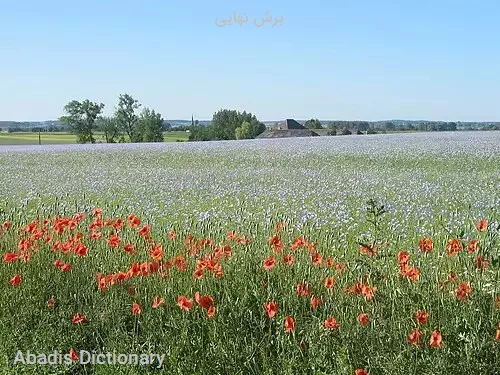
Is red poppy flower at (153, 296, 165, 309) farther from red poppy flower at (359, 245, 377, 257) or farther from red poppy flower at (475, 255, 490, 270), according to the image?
red poppy flower at (475, 255, 490, 270)

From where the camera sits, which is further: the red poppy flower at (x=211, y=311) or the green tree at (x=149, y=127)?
the green tree at (x=149, y=127)

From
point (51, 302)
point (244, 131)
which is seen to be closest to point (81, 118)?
point (244, 131)

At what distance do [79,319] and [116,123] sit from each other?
182 ft

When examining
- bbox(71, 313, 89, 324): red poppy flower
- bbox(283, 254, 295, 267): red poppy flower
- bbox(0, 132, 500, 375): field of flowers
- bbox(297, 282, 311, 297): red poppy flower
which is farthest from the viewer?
bbox(283, 254, 295, 267): red poppy flower

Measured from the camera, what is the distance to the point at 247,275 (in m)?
4.45

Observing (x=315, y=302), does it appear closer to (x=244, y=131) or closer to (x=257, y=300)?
(x=257, y=300)

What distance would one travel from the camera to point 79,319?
13.4ft

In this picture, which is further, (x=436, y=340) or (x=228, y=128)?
(x=228, y=128)

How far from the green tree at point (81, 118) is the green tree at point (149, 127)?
252 inches

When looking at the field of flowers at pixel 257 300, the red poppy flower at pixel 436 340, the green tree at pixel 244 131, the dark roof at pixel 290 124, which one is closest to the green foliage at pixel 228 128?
the green tree at pixel 244 131

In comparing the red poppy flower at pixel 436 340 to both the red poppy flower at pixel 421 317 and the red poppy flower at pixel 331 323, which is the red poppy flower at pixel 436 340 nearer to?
the red poppy flower at pixel 421 317

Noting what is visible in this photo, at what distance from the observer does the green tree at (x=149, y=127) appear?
52.8m

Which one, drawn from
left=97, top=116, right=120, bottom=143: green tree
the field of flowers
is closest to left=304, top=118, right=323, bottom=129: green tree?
left=97, top=116, right=120, bottom=143: green tree

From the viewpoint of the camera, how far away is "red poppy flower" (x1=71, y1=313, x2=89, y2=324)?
4039 mm
